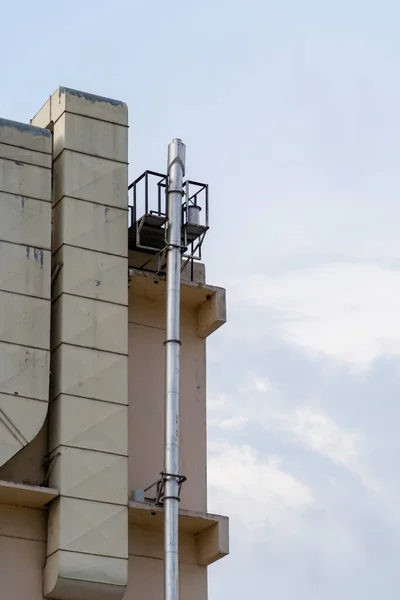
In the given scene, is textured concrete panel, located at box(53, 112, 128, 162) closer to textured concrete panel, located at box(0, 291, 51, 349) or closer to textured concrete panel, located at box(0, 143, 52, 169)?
textured concrete panel, located at box(0, 143, 52, 169)

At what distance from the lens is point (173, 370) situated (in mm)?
28688

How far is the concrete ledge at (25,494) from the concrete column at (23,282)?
478mm

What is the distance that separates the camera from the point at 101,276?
28641mm

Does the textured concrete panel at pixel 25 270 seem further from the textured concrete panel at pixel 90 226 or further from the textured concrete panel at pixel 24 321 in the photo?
the textured concrete panel at pixel 90 226

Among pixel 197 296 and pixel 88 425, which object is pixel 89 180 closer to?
pixel 197 296

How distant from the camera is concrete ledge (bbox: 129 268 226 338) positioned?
29812mm

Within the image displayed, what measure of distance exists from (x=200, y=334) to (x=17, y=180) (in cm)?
485

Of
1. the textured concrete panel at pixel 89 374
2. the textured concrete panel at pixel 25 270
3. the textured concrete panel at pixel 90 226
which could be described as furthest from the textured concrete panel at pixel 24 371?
the textured concrete panel at pixel 90 226

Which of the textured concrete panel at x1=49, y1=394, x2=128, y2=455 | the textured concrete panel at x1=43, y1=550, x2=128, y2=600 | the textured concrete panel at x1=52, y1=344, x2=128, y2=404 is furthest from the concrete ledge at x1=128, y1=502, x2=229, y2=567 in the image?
the textured concrete panel at x1=52, y1=344, x2=128, y2=404

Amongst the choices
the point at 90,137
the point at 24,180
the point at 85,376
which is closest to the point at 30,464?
the point at 85,376

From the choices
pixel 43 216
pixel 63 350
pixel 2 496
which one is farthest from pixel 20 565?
pixel 43 216

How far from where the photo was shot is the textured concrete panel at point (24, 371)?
1064 inches

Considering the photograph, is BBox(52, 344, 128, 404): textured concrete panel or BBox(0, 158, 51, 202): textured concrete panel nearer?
BBox(52, 344, 128, 404): textured concrete panel

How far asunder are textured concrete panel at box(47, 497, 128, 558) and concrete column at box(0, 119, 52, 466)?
4.31 ft
